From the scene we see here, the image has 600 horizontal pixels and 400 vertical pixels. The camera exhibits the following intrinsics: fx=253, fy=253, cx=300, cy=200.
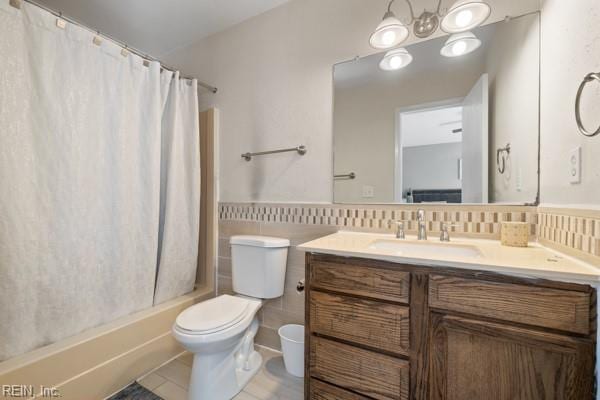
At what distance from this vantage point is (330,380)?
3.44ft

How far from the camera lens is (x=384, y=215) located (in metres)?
1.42

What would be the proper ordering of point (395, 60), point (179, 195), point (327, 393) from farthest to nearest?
point (179, 195)
point (395, 60)
point (327, 393)

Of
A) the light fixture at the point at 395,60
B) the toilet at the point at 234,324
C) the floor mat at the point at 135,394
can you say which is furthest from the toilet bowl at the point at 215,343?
the light fixture at the point at 395,60

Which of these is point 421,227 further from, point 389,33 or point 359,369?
point 389,33

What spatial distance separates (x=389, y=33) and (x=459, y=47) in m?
0.35

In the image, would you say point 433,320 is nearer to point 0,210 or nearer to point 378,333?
point 378,333

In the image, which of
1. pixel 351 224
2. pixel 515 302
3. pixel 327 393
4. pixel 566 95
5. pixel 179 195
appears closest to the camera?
pixel 515 302

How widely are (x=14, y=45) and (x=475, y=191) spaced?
2.25 meters

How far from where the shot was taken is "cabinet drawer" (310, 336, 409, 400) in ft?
3.00

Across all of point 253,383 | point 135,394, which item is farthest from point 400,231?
point 135,394

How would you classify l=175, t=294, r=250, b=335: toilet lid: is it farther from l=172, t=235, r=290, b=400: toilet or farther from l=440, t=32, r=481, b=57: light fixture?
l=440, t=32, r=481, b=57: light fixture

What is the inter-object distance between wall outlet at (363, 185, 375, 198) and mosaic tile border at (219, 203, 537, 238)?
0.07 metres

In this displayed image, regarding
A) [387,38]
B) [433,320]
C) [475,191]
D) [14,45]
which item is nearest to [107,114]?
[14,45]

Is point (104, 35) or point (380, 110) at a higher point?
point (104, 35)
